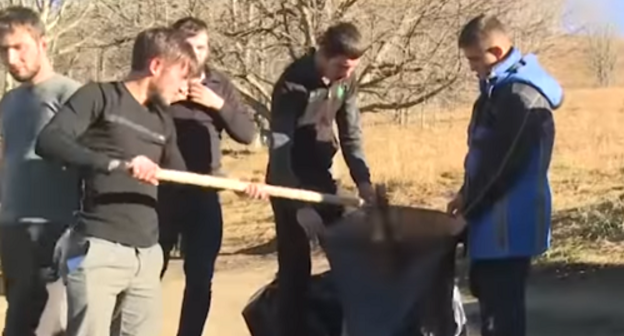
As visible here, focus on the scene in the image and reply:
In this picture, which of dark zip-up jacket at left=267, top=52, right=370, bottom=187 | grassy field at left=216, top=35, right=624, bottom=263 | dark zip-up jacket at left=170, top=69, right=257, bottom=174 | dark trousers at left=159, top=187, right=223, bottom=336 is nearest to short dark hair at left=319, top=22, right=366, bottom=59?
dark zip-up jacket at left=267, top=52, right=370, bottom=187

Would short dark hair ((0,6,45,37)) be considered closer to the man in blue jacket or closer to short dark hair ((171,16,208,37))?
short dark hair ((171,16,208,37))

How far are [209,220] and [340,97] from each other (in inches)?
39.1

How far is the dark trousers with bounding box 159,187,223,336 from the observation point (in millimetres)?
6688

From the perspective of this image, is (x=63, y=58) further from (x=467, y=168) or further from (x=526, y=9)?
(x=467, y=168)

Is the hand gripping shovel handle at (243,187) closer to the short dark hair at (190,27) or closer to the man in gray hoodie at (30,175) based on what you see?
the man in gray hoodie at (30,175)

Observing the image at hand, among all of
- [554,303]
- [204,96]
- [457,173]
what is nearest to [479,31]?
[204,96]

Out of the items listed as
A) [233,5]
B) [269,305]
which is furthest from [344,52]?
[233,5]

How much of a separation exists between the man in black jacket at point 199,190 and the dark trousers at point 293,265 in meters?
0.37

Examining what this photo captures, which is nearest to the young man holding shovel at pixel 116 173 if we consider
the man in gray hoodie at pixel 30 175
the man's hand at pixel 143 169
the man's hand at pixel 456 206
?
the man's hand at pixel 143 169

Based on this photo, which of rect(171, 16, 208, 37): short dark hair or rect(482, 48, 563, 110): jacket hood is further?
rect(171, 16, 208, 37): short dark hair

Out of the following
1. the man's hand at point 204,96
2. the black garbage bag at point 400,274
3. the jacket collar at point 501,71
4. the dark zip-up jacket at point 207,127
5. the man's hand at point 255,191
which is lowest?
the black garbage bag at point 400,274

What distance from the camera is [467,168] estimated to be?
6.11 metres

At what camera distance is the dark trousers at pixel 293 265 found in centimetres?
675

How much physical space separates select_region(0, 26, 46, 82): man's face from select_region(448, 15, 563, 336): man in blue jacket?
2.04m
